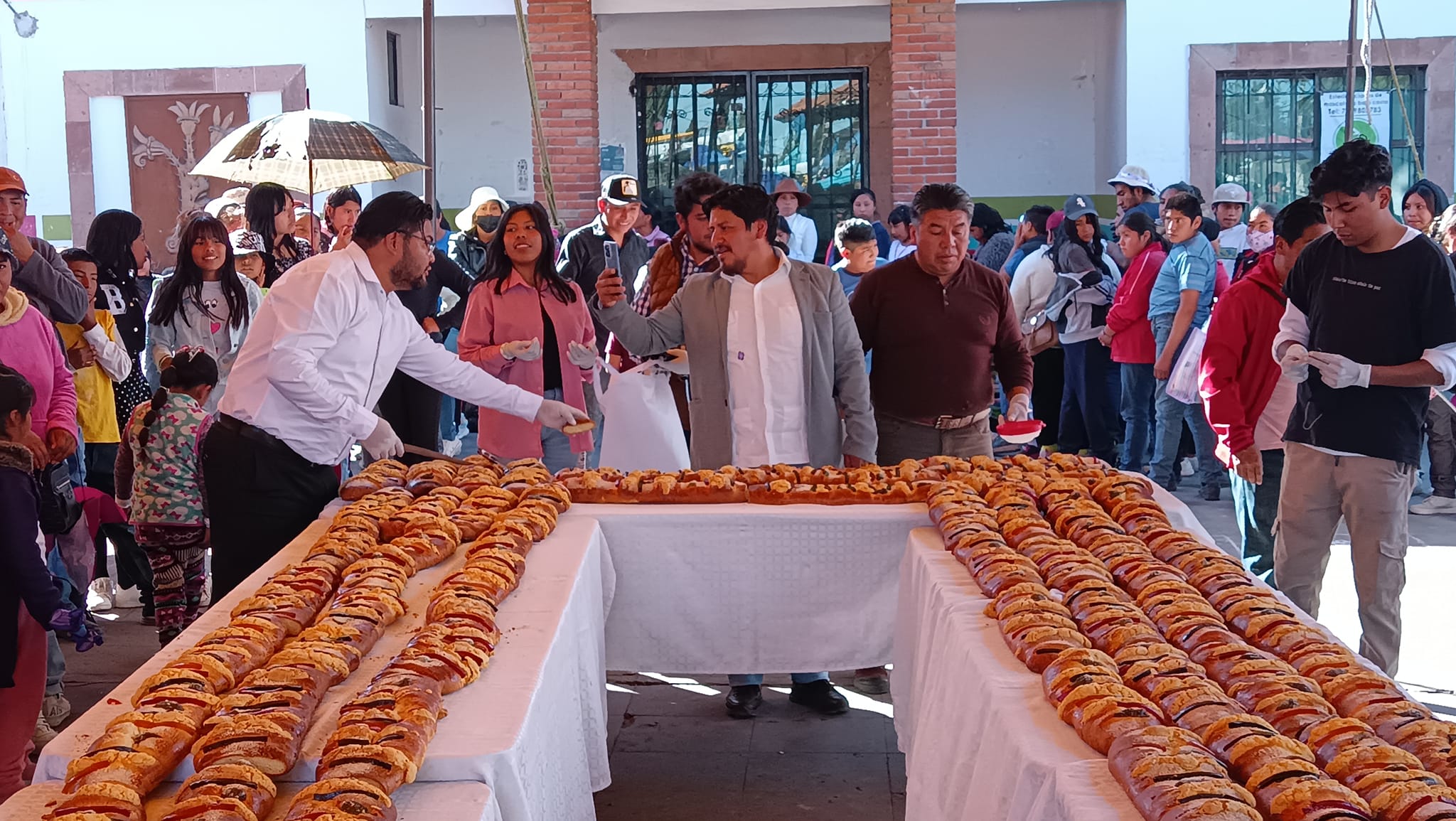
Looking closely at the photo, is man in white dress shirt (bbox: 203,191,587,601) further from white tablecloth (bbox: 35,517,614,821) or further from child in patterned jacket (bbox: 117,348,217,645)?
child in patterned jacket (bbox: 117,348,217,645)

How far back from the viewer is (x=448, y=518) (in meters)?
3.62

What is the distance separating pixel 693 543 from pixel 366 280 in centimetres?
122

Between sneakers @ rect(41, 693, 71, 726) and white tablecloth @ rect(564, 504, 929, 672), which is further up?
white tablecloth @ rect(564, 504, 929, 672)

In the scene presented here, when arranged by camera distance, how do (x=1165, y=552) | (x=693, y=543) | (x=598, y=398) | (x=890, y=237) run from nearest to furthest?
(x=1165, y=552)
(x=693, y=543)
(x=598, y=398)
(x=890, y=237)

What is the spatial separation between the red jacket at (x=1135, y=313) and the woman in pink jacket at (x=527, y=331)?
12.5ft

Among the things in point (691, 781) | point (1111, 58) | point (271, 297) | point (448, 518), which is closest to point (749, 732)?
point (691, 781)

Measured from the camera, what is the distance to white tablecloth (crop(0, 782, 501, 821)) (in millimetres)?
2025

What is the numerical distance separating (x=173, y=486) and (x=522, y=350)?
4.42 feet

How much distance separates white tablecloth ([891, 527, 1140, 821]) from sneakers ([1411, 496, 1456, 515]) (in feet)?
16.3

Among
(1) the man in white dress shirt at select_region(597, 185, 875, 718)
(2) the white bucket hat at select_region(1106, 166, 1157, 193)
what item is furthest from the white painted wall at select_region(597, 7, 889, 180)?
(1) the man in white dress shirt at select_region(597, 185, 875, 718)

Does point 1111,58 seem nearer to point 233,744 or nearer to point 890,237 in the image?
point 890,237

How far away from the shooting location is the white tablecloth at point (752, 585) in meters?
3.85

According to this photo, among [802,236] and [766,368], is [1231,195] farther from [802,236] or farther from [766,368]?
[766,368]

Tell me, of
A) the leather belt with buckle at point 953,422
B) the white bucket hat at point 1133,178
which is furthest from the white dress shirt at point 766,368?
the white bucket hat at point 1133,178
